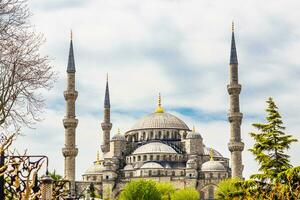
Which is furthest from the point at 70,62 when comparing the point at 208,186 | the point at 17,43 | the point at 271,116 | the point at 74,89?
the point at 17,43

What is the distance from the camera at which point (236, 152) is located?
77312mm

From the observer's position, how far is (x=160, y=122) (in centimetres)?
10338

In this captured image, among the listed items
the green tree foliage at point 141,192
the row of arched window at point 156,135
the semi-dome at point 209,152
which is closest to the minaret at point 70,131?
the green tree foliage at point 141,192

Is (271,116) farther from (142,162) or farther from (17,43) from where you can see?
(142,162)

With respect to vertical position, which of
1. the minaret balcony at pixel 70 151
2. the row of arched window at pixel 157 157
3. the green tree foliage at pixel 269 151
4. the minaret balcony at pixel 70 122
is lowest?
the green tree foliage at pixel 269 151

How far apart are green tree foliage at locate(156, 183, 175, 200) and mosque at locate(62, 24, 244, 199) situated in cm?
628

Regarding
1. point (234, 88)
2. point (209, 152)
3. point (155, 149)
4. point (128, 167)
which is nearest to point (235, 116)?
point (234, 88)

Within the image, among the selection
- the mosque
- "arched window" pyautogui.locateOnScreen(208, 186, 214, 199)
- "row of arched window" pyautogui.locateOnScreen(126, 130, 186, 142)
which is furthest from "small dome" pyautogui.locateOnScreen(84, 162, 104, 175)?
"arched window" pyautogui.locateOnScreen(208, 186, 214, 199)

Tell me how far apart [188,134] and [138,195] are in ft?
88.5

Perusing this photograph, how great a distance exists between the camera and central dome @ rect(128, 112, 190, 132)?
103 metres

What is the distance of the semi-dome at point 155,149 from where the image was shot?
95575 mm

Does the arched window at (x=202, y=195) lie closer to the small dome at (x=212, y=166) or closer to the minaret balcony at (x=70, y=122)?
the small dome at (x=212, y=166)

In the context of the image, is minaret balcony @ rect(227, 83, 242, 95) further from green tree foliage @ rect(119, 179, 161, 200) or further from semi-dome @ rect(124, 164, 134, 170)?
semi-dome @ rect(124, 164, 134, 170)

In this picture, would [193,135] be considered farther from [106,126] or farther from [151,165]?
[106,126]
